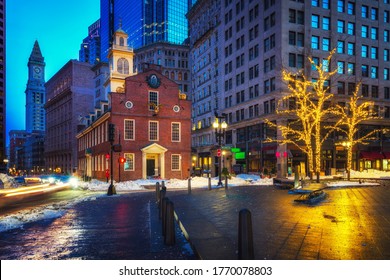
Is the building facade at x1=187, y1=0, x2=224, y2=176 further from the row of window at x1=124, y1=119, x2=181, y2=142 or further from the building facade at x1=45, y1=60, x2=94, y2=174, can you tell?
the building facade at x1=45, y1=60, x2=94, y2=174

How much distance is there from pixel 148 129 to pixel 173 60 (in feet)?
211

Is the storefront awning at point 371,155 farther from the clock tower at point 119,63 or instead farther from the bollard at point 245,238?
the bollard at point 245,238

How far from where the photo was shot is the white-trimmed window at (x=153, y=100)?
1394 inches

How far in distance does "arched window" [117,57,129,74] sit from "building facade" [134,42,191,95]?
51.0 metres

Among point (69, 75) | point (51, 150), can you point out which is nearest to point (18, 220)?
point (69, 75)

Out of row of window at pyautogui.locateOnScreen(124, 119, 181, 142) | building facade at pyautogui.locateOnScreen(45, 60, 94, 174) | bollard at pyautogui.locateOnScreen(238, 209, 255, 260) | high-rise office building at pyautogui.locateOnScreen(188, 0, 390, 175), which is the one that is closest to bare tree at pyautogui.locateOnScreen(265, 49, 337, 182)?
high-rise office building at pyautogui.locateOnScreen(188, 0, 390, 175)

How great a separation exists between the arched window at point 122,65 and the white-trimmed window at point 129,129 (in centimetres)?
1041

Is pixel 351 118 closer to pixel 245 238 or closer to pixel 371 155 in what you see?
pixel 371 155

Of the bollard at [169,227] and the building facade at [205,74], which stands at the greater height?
the building facade at [205,74]

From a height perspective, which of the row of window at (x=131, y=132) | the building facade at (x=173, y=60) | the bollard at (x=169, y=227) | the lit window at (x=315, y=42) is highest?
the building facade at (x=173, y=60)

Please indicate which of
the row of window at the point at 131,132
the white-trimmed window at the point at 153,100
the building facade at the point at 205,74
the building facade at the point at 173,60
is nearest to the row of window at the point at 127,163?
the row of window at the point at 131,132

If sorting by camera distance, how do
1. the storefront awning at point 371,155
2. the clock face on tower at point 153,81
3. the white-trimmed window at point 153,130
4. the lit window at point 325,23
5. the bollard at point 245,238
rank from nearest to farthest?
the bollard at point 245,238
the clock face on tower at point 153,81
the white-trimmed window at point 153,130
the lit window at point 325,23
the storefront awning at point 371,155

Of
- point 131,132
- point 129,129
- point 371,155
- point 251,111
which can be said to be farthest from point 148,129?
point 371,155
